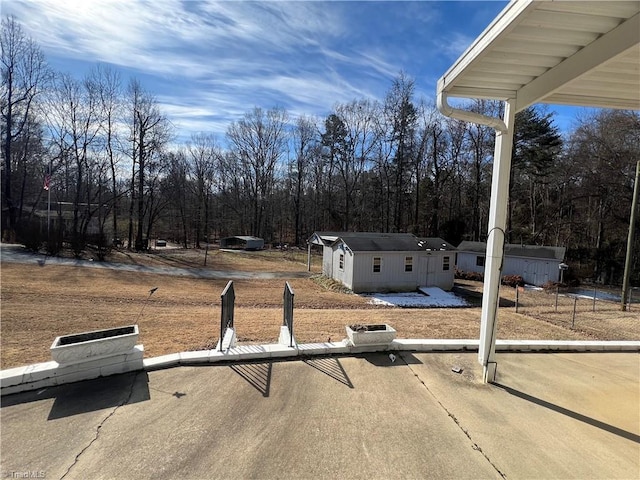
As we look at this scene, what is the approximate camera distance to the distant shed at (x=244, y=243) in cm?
3588

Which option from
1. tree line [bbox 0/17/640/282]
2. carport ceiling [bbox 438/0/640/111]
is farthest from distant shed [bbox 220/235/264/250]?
carport ceiling [bbox 438/0/640/111]

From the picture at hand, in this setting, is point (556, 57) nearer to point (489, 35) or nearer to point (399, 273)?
point (489, 35)

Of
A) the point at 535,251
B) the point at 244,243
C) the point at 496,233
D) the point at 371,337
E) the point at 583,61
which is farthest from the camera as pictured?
the point at 244,243

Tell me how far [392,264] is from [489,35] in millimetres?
15726

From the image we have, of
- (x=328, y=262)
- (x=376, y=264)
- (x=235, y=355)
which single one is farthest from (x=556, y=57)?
(x=328, y=262)

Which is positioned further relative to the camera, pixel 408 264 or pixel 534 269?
pixel 534 269

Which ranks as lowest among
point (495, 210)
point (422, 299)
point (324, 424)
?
point (422, 299)

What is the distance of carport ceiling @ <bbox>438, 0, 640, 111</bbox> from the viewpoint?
2.33 meters

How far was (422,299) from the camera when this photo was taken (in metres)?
16.1

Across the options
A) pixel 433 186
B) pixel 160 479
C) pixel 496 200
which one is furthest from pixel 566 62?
pixel 433 186

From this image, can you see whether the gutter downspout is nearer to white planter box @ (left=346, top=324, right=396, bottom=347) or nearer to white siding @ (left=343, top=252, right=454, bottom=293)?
white planter box @ (left=346, top=324, right=396, bottom=347)

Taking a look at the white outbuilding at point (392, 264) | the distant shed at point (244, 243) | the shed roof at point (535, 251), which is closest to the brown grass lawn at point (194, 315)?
the white outbuilding at point (392, 264)

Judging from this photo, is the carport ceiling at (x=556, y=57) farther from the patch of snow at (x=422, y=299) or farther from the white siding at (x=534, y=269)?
the white siding at (x=534, y=269)

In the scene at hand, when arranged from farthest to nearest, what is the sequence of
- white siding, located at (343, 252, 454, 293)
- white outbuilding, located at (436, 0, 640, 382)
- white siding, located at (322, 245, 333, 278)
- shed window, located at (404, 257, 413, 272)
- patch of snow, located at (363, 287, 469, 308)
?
white siding, located at (322, 245, 333, 278) → shed window, located at (404, 257, 413, 272) → white siding, located at (343, 252, 454, 293) → patch of snow, located at (363, 287, 469, 308) → white outbuilding, located at (436, 0, 640, 382)
